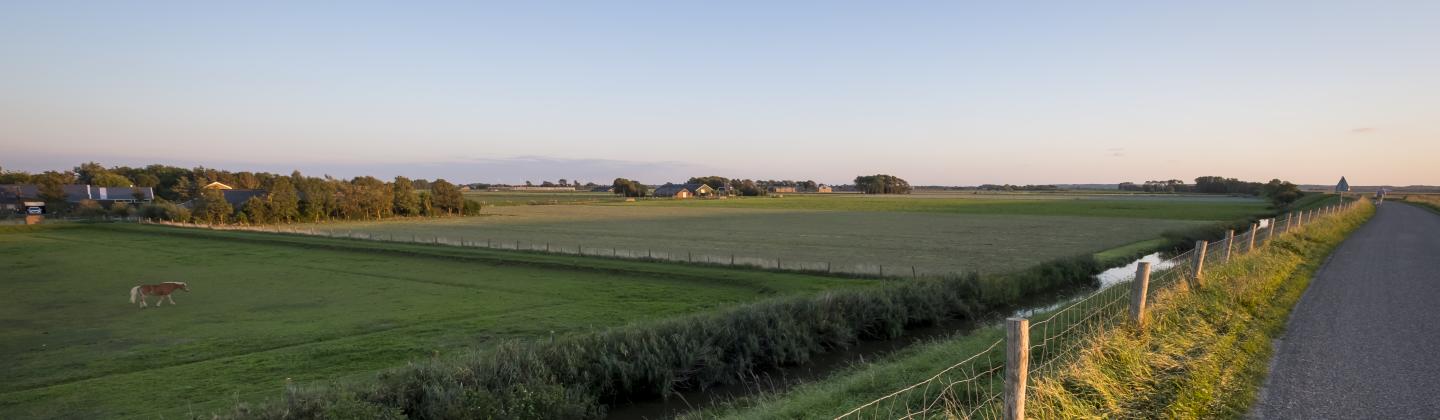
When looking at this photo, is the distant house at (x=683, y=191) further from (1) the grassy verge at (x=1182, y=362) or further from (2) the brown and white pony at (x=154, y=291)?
(1) the grassy verge at (x=1182, y=362)

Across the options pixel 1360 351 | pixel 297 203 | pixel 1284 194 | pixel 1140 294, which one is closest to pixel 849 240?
pixel 1140 294

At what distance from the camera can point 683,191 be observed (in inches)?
6033

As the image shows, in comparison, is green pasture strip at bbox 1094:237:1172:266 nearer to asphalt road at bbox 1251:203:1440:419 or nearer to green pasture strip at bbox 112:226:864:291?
asphalt road at bbox 1251:203:1440:419

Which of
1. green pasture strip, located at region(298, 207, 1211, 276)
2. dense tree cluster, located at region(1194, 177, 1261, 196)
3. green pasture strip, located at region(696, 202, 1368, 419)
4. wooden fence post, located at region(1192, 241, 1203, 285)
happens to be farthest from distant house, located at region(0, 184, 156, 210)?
dense tree cluster, located at region(1194, 177, 1261, 196)

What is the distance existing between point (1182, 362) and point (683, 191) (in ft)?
481

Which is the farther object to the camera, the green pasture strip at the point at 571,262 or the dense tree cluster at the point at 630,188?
the dense tree cluster at the point at 630,188

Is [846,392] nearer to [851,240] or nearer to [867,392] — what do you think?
[867,392]

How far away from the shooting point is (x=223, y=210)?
61688 mm

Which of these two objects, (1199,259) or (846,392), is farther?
(1199,259)

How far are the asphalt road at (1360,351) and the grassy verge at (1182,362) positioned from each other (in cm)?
25

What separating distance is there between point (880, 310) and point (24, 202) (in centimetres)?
11370

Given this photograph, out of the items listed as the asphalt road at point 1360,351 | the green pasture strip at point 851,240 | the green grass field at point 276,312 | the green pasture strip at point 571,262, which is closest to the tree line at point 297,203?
the green pasture strip at point 851,240

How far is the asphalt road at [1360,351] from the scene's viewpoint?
21.0ft

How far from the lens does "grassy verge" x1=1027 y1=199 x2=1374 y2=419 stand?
6184 mm
